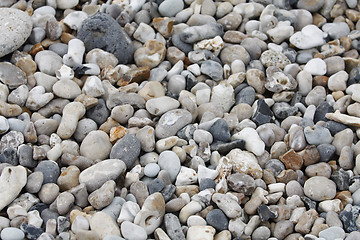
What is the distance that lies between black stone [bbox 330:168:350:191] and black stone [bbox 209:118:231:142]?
18.3 inches

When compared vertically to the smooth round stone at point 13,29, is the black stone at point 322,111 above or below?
below

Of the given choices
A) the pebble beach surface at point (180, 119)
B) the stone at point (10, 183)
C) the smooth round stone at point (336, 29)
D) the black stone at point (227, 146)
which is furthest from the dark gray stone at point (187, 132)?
the smooth round stone at point (336, 29)

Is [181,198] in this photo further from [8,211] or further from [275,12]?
[275,12]

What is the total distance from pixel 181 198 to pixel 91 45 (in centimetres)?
102

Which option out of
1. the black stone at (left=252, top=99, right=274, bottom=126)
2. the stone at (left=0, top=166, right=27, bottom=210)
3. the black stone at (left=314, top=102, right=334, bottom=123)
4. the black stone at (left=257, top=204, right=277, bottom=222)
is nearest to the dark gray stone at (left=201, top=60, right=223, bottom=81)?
the black stone at (left=252, top=99, right=274, bottom=126)

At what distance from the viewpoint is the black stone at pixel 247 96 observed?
226 cm

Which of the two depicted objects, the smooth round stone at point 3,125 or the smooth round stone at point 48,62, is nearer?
the smooth round stone at point 3,125

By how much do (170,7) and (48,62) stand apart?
784 millimetres

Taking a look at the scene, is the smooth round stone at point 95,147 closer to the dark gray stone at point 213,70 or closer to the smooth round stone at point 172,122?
the smooth round stone at point 172,122

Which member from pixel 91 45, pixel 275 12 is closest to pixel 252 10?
pixel 275 12

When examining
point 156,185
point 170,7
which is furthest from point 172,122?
point 170,7

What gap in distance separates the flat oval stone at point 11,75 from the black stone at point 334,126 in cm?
140

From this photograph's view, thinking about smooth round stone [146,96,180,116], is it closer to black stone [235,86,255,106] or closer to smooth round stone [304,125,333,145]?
black stone [235,86,255,106]

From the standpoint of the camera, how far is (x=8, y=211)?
1.68 meters
